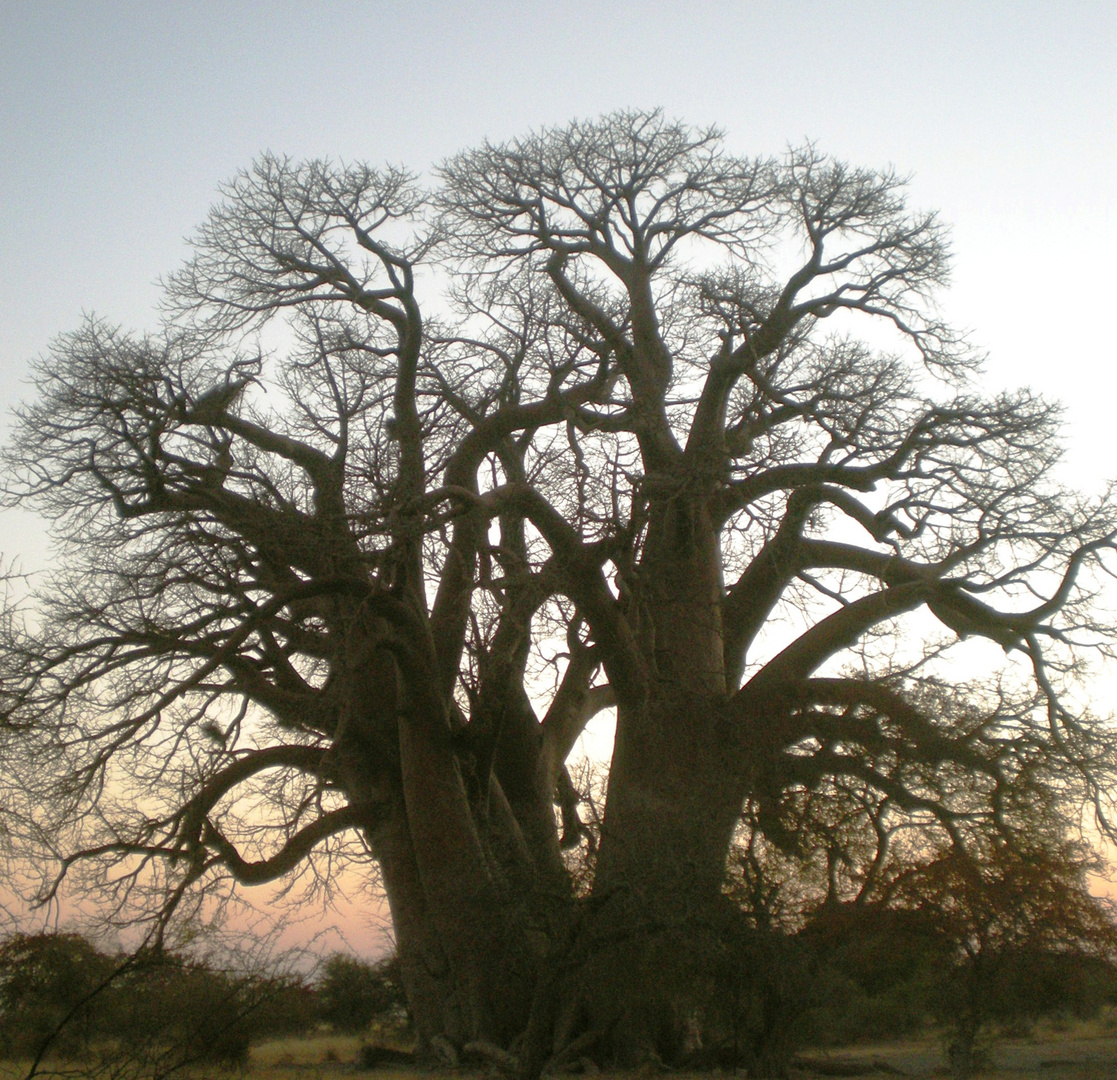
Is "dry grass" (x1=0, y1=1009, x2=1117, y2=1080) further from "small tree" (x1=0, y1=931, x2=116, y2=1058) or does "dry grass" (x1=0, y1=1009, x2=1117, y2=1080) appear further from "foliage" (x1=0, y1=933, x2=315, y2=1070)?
"small tree" (x1=0, y1=931, x2=116, y2=1058)

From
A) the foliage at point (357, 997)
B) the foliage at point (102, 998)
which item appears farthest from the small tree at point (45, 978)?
the foliage at point (357, 997)

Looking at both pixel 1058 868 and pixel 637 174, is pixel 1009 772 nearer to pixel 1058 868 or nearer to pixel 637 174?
pixel 1058 868

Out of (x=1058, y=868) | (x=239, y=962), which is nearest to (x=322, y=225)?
(x=239, y=962)

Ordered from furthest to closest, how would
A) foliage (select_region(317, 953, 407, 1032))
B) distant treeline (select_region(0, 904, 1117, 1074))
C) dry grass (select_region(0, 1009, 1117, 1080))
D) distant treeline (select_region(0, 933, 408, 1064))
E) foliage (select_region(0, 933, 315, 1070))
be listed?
foliage (select_region(317, 953, 407, 1032)) → dry grass (select_region(0, 1009, 1117, 1080)) → distant treeline (select_region(0, 904, 1117, 1074)) → foliage (select_region(0, 933, 315, 1070)) → distant treeline (select_region(0, 933, 408, 1064))

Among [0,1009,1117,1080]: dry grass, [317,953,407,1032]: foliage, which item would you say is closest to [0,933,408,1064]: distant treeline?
[0,1009,1117,1080]: dry grass

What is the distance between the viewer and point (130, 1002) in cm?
729

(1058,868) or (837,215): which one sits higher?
(837,215)

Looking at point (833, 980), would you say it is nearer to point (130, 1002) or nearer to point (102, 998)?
point (130, 1002)

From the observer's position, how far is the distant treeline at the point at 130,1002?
12.1ft

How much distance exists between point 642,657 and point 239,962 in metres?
3.74

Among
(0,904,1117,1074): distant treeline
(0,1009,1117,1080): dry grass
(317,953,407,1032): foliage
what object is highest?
(317,953,407,1032): foliage

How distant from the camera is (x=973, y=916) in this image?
6.71 meters

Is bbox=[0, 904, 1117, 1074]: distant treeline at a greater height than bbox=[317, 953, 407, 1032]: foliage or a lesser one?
→ lesser

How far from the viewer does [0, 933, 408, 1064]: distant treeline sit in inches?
Result: 145
